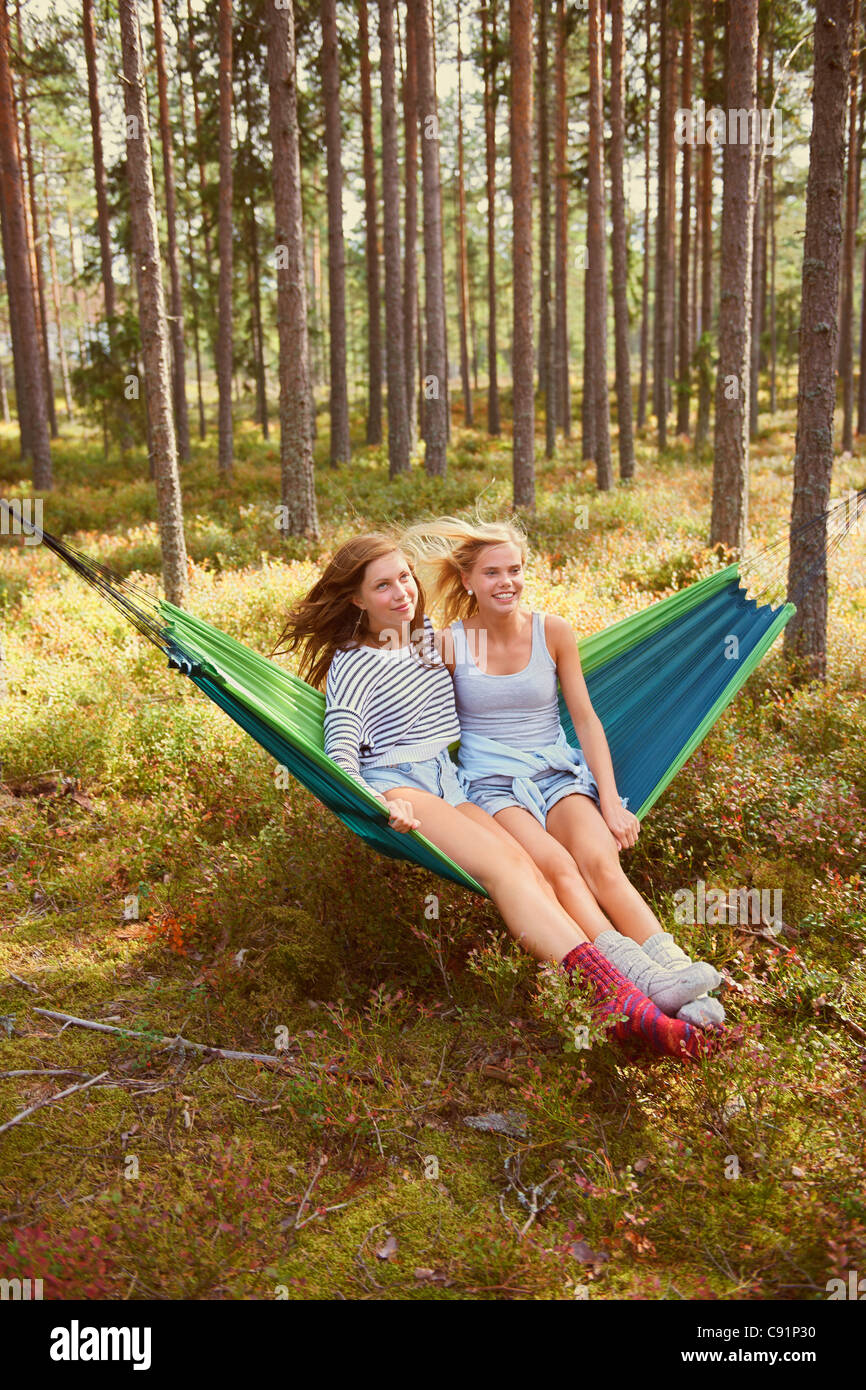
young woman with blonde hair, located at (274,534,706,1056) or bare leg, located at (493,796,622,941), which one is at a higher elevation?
young woman with blonde hair, located at (274,534,706,1056)

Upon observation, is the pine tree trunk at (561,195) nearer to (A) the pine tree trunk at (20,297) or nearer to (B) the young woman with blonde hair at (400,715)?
(A) the pine tree trunk at (20,297)

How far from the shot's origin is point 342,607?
4.04 m

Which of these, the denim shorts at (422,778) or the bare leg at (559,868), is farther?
the denim shorts at (422,778)

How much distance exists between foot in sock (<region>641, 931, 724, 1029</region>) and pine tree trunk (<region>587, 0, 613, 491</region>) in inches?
493

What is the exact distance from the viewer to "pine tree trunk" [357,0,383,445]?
16500 millimetres

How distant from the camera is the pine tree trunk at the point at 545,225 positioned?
18.1 m

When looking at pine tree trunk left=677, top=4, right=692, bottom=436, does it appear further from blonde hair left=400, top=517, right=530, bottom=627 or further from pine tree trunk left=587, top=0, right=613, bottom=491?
blonde hair left=400, top=517, right=530, bottom=627

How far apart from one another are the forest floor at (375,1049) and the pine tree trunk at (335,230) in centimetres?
1207

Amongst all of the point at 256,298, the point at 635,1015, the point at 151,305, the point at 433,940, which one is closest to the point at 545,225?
the point at 256,298

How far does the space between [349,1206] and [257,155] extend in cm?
2000

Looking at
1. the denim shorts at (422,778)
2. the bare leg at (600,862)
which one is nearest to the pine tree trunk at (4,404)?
the denim shorts at (422,778)

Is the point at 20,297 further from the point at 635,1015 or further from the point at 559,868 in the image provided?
the point at 635,1015

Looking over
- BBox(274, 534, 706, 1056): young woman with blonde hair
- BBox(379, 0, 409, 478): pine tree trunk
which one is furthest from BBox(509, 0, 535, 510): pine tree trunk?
BBox(274, 534, 706, 1056): young woman with blonde hair
